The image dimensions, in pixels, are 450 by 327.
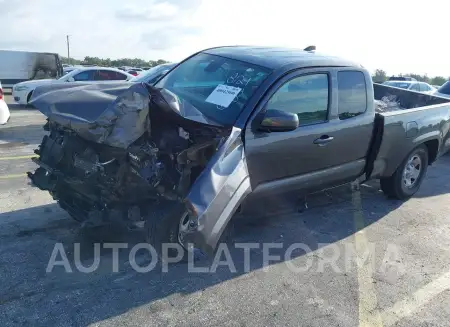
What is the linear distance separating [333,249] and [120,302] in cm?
227

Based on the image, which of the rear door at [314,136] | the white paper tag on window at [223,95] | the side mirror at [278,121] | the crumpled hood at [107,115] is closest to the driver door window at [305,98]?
the rear door at [314,136]

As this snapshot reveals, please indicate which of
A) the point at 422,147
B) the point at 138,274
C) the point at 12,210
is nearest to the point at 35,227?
the point at 12,210

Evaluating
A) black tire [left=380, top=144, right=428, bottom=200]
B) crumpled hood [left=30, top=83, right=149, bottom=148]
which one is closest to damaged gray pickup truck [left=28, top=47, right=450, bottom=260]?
crumpled hood [left=30, top=83, right=149, bottom=148]

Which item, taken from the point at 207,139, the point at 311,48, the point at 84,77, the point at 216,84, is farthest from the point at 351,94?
the point at 84,77

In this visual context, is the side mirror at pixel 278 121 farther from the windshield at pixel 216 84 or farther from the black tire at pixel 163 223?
the black tire at pixel 163 223

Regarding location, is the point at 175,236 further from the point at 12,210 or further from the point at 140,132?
the point at 12,210

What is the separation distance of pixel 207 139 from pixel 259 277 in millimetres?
1314

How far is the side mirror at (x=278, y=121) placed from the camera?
3.97 meters

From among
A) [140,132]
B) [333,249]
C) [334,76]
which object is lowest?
[333,249]

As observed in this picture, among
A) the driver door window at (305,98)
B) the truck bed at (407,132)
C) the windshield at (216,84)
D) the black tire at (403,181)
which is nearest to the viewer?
the windshield at (216,84)

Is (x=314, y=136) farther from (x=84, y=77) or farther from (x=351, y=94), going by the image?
(x=84, y=77)

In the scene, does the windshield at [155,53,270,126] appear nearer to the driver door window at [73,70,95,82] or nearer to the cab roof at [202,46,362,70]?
the cab roof at [202,46,362,70]

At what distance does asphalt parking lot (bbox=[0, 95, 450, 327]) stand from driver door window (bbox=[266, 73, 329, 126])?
92 cm

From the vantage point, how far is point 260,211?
14.7 ft
